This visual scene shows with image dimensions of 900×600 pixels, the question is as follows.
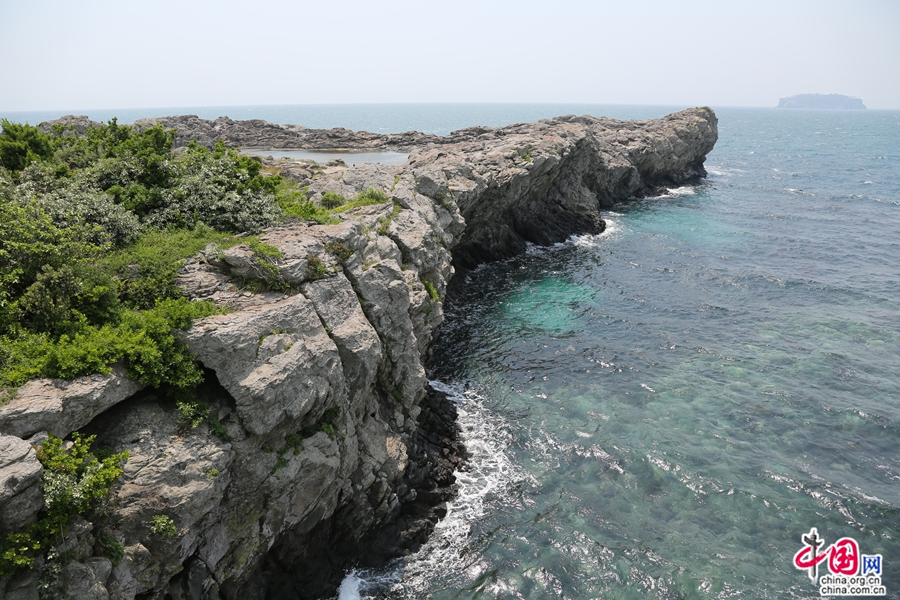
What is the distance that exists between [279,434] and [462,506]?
9270 millimetres

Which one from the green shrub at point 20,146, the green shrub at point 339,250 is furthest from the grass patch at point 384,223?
the green shrub at point 20,146

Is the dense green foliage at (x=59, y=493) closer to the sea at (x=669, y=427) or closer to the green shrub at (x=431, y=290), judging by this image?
the sea at (x=669, y=427)

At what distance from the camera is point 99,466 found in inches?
460

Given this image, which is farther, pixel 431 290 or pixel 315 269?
pixel 431 290

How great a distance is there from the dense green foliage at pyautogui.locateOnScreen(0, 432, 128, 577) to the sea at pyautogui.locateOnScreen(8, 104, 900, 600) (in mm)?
9629

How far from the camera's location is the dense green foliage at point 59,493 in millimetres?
10141

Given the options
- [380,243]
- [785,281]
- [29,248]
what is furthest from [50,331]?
[785,281]

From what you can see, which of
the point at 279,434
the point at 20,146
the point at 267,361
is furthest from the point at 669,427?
the point at 20,146

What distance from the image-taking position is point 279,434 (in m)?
15.8

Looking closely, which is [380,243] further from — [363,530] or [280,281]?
[363,530]

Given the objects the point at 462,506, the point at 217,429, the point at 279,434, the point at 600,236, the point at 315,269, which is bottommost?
the point at 462,506

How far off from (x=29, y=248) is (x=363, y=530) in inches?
557

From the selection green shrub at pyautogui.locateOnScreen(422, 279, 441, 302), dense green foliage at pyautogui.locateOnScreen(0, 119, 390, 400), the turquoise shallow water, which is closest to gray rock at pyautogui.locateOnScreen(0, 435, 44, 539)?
dense green foliage at pyautogui.locateOnScreen(0, 119, 390, 400)

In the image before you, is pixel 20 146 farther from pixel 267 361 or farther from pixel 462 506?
pixel 462 506
